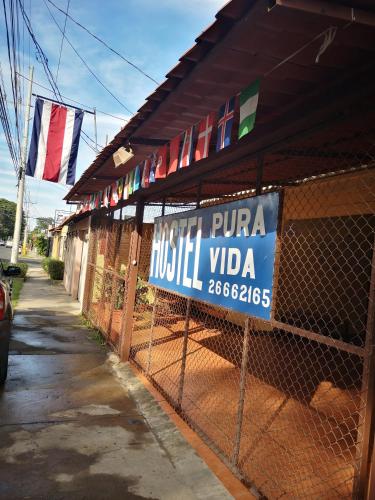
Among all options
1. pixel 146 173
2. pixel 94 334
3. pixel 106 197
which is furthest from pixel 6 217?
pixel 146 173

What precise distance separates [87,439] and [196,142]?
298 centimetres

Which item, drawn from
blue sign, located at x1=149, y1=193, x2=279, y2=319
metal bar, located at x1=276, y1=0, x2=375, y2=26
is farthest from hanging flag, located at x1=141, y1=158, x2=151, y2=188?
metal bar, located at x1=276, y1=0, x2=375, y2=26

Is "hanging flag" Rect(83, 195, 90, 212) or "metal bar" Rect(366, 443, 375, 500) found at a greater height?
"hanging flag" Rect(83, 195, 90, 212)

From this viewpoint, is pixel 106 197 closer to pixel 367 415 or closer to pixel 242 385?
pixel 242 385

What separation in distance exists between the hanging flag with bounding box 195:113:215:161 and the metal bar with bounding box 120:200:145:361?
299 centimetres

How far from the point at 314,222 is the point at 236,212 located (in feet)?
18.6

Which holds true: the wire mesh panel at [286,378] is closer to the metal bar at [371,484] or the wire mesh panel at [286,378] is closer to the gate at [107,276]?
the metal bar at [371,484]

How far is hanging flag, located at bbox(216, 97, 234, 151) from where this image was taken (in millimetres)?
3412

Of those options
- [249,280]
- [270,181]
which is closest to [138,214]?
[270,181]

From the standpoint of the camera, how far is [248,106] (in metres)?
3.06

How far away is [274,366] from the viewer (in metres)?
7.11

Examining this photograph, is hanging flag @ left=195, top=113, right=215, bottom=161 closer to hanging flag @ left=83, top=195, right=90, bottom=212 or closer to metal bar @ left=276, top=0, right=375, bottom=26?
metal bar @ left=276, top=0, right=375, bottom=26

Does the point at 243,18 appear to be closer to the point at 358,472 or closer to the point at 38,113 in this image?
the point at 358,472

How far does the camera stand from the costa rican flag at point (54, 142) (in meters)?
10.2
